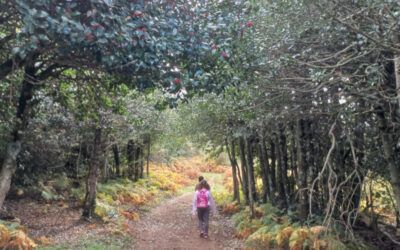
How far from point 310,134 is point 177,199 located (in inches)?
559

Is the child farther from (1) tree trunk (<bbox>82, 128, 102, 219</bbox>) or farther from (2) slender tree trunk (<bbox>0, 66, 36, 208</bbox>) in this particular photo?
(2) slender tree trunk (<bbox>0, 66, 36, 208</bbox>)

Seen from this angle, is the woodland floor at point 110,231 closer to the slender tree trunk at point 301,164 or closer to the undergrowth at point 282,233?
the undergrowth at point 282,233

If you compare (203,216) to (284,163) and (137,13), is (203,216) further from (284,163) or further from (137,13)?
(137,13)

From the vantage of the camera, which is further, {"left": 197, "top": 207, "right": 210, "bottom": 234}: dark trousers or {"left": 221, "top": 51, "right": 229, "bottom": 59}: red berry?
{"left": 197, "top": 207, "right": 210, "bottom": 234}: dark trousers

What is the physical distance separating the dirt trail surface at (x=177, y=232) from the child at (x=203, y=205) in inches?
14.5

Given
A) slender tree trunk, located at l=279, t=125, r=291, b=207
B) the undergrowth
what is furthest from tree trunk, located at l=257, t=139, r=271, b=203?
slender tree trunk, located at l=279, t=125, r=291, b=207

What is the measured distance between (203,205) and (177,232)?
2069mm

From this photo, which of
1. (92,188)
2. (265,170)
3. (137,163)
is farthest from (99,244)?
(137,163)

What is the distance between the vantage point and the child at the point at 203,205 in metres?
13.6

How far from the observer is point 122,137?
61.2 ft

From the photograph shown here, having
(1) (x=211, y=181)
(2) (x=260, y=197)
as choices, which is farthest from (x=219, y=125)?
(1) (x=211, y=181)

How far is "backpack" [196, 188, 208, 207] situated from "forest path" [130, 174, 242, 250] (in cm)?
116

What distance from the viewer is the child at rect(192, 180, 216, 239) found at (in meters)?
13.6

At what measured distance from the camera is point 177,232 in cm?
1494
